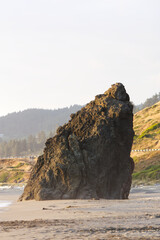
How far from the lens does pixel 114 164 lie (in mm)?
21094

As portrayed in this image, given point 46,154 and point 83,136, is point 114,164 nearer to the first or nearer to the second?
point 83,136

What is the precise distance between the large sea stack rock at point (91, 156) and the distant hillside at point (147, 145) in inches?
984

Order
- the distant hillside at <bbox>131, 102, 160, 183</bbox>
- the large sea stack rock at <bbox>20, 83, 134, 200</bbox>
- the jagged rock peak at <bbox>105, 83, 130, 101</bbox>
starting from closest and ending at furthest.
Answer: the large sea stack rock at <bbox>20, 83, 134, 200</bbox> → the jagged rock peak at <bbox>105, 83, 130, 101</bbox> → the distant hillside at <bbox>131, 102, 160, 183</bbox>

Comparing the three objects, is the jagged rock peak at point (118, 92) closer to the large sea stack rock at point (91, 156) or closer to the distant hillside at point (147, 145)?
the large sea stack rock at point (91, 156)

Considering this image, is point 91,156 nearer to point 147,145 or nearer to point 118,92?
point 118,92

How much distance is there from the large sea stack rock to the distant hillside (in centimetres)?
2499

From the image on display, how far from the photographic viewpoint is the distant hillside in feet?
171

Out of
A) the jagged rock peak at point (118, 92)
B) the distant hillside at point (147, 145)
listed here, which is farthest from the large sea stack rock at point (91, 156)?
the distant hillside at point (147, 145)

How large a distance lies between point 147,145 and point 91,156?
6453 centimetres

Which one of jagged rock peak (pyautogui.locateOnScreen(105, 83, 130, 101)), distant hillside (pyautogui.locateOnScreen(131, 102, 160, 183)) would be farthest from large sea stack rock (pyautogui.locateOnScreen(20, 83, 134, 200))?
distant hillside (pyautogui.locateOnScreen(131, 102, 160, 183))

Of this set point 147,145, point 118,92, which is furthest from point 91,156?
point 147,145

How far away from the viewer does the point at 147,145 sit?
83.0 m

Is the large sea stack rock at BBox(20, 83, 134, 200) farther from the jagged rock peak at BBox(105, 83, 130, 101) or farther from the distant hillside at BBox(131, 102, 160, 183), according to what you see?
the distant hillside at BBox(131, 102, 160, 183)

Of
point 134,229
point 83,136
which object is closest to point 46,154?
point 83,136
